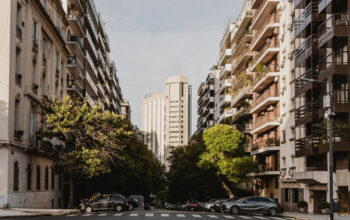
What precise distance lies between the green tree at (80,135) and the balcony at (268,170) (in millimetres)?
22236

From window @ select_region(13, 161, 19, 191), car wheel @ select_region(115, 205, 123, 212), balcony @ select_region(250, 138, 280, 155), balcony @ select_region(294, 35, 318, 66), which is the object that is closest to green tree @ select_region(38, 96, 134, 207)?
car wheel @ select_region(115, 205, 123, 212)

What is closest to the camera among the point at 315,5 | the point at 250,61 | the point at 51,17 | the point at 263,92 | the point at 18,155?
the point at 18,155

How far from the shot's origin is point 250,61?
7225 centimetres

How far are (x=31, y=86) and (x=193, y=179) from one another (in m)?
34.0

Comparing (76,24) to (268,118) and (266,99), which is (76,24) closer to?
(266,99)

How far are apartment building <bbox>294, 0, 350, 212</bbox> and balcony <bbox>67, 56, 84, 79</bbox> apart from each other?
23.9 metres

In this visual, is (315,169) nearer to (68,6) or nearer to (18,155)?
(18,155)

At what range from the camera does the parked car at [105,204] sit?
40.8 meters

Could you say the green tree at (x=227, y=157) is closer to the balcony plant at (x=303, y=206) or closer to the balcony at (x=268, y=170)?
the balcony at (x=268, y=170)

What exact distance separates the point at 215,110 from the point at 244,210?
237ft

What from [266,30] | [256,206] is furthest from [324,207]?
[266,30]

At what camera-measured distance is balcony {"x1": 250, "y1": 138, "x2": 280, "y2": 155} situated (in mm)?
59094

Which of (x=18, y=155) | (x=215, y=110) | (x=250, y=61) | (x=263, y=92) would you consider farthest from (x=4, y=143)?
(x=215, y=110)

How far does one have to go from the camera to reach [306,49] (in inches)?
1772
